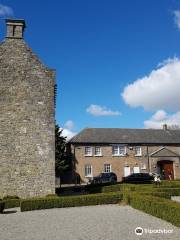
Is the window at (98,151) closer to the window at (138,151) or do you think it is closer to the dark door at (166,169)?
the window at (138,151)

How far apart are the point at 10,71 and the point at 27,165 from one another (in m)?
7.17

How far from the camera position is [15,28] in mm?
→ 26078

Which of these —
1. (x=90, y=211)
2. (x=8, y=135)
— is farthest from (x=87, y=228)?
(x=8, y=135)

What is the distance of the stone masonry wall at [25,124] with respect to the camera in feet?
77.6

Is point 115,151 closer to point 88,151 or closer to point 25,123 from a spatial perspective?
point 88,151

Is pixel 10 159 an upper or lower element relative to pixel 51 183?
upper

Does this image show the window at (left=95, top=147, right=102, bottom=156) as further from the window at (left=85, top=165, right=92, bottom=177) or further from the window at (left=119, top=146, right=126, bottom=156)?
the window at (left=119, top=146, right=126, bottom=156)

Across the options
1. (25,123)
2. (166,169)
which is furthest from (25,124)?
(166,169)

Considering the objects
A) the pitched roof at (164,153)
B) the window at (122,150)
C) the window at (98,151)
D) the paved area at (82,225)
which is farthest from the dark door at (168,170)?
the paved area at (82,225)

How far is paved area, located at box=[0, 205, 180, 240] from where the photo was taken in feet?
38.2

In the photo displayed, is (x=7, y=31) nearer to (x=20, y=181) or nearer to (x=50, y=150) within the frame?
(x=50, y=150)

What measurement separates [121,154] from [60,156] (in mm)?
9484

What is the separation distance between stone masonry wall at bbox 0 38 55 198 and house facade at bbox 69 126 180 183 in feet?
78.1

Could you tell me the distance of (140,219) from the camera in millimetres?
14594
